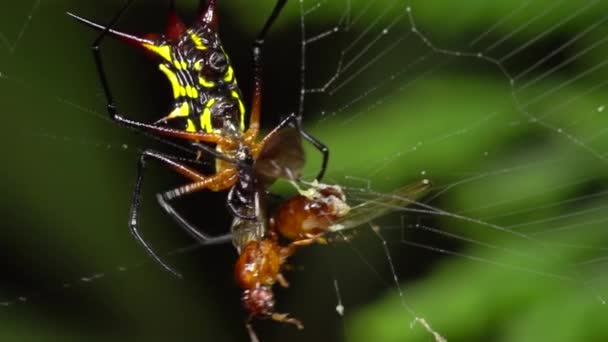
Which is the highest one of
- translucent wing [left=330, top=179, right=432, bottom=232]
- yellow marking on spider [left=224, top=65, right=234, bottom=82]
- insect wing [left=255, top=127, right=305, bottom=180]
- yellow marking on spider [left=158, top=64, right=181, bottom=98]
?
yellow marking on spider [left=158, top=64, right=181, bottom=98]

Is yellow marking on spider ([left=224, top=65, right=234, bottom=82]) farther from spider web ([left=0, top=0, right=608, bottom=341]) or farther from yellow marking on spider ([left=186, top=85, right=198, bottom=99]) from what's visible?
spider web ([left=0, top=0, right=608, bottom=341])

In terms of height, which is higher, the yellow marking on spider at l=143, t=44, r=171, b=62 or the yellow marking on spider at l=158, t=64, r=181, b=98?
the yellow marking on spider at l=143, t=44, r=171, b=62

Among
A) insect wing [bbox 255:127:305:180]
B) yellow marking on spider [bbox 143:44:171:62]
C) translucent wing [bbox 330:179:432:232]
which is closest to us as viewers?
insect wing [bbox 255:127:305:180]

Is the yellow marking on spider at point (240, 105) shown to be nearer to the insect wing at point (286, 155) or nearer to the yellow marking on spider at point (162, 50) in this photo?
the yellow marking on spider at point (162, 50)

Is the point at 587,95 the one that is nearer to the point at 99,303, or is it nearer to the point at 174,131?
the point at 174,131

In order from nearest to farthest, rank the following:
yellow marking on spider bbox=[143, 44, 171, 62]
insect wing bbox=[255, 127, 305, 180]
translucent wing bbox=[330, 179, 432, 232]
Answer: insect wing bbox=[255, 127, 305, 180] → translucent wing bbox=[330, 179, 432, 232] → yellow marking on spider bbox=[143, 44, 171, 62]

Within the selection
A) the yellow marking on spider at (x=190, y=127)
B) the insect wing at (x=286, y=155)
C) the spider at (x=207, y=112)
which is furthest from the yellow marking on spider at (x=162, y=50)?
the insect wing at (x=286, y=155)

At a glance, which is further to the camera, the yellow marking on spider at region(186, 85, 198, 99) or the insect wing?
the yellow marking on spider at region(186, 85, 198, 99)

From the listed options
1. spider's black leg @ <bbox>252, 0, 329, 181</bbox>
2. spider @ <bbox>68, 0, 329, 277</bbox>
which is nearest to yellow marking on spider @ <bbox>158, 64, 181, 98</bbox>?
spider @ <bbox>68, 0, 329, 277</bbox>
